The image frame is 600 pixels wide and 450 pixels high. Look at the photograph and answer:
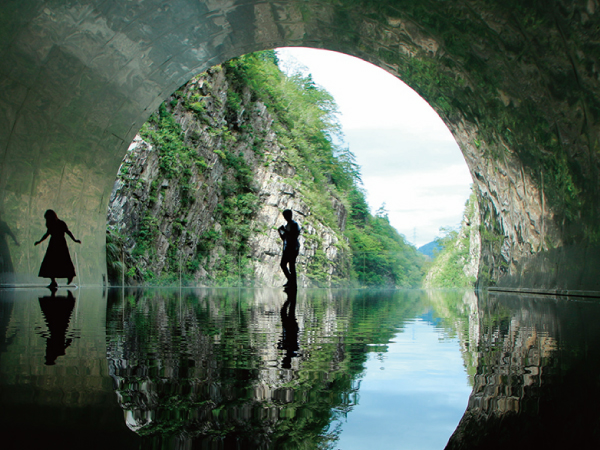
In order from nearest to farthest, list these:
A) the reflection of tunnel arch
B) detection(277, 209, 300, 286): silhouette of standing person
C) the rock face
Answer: the reflection of tunnel arch → detection(277, 209, 300, 286): silhouette of standing person → the rock face

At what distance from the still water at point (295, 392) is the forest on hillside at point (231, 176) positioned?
17170mm

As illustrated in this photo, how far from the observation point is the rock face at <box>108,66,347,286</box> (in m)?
22.1

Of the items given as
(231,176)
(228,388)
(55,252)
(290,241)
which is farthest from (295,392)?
(231,176)

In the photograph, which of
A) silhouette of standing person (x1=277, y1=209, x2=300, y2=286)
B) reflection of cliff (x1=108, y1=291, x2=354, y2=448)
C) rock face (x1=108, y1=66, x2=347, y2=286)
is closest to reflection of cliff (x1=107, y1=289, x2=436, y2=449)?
reflection of cliff (x1=108, y1=291, x2=354, y2=448)

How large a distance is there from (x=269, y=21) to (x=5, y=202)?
6.43 meters

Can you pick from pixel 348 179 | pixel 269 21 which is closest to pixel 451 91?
pixel 269 21

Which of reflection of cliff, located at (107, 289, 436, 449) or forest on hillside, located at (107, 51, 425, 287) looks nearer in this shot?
reflection of cliff, located at (107, 289, 436, 449)

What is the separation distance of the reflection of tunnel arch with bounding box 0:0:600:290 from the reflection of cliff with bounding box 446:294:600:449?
442 cm

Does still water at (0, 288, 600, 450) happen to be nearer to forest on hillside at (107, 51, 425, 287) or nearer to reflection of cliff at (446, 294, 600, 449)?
reflection of cliff at (446, 294, 600, 449)

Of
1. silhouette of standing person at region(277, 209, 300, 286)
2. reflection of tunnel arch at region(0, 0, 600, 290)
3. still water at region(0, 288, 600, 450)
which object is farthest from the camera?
silhouette of standing person at region(277, 209, 300, 286)

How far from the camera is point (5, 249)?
1093 centimetres

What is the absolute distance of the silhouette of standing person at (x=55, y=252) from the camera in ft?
37.8

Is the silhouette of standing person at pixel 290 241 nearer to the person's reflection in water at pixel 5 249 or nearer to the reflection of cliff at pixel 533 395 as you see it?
the person's reflection in water at pixel 5 249

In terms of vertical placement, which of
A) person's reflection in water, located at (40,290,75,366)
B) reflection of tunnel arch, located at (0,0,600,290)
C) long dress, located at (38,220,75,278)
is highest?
reflection of tunnel arch, located at (0,0,600,290)
